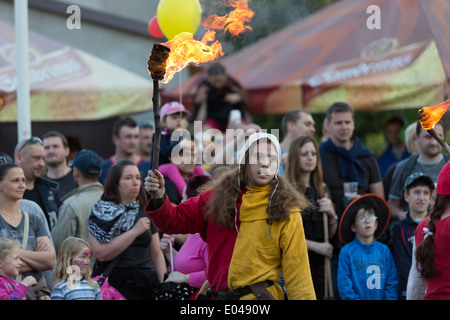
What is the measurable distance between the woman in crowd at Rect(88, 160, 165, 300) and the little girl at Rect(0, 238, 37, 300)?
764 millimetres

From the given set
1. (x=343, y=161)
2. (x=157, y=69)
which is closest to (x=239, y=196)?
(x=157, y=69)

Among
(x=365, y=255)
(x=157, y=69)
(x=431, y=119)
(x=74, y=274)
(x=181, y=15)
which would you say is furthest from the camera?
(x=181, y=15)

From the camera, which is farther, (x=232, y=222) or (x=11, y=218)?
(x=11, y=218)

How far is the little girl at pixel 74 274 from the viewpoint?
5.00 m

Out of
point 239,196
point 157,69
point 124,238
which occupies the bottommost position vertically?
point 124,238

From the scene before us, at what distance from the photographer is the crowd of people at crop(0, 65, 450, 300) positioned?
393cm

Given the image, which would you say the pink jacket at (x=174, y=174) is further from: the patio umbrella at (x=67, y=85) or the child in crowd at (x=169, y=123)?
the patio umbrella at (x=67, y=85)

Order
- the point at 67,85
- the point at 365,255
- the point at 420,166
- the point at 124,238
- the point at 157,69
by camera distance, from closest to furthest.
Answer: the point at 157,69
the point at 124,238
the point at 365,255
the point at 420,166
the point at 67,85

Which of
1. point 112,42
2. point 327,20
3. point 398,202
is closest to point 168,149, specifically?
point 398,202

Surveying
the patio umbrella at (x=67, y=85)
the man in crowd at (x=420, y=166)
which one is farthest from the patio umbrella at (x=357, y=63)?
the man in crowd at (x=420, y=166)

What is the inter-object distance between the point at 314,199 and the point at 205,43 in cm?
200

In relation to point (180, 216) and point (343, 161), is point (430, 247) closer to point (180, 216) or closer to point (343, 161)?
point (180, 216)

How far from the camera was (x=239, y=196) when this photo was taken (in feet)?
13.3

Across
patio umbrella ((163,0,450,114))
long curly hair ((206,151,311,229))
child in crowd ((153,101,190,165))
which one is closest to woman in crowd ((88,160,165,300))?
child in crowd ((153,101,190,165))
